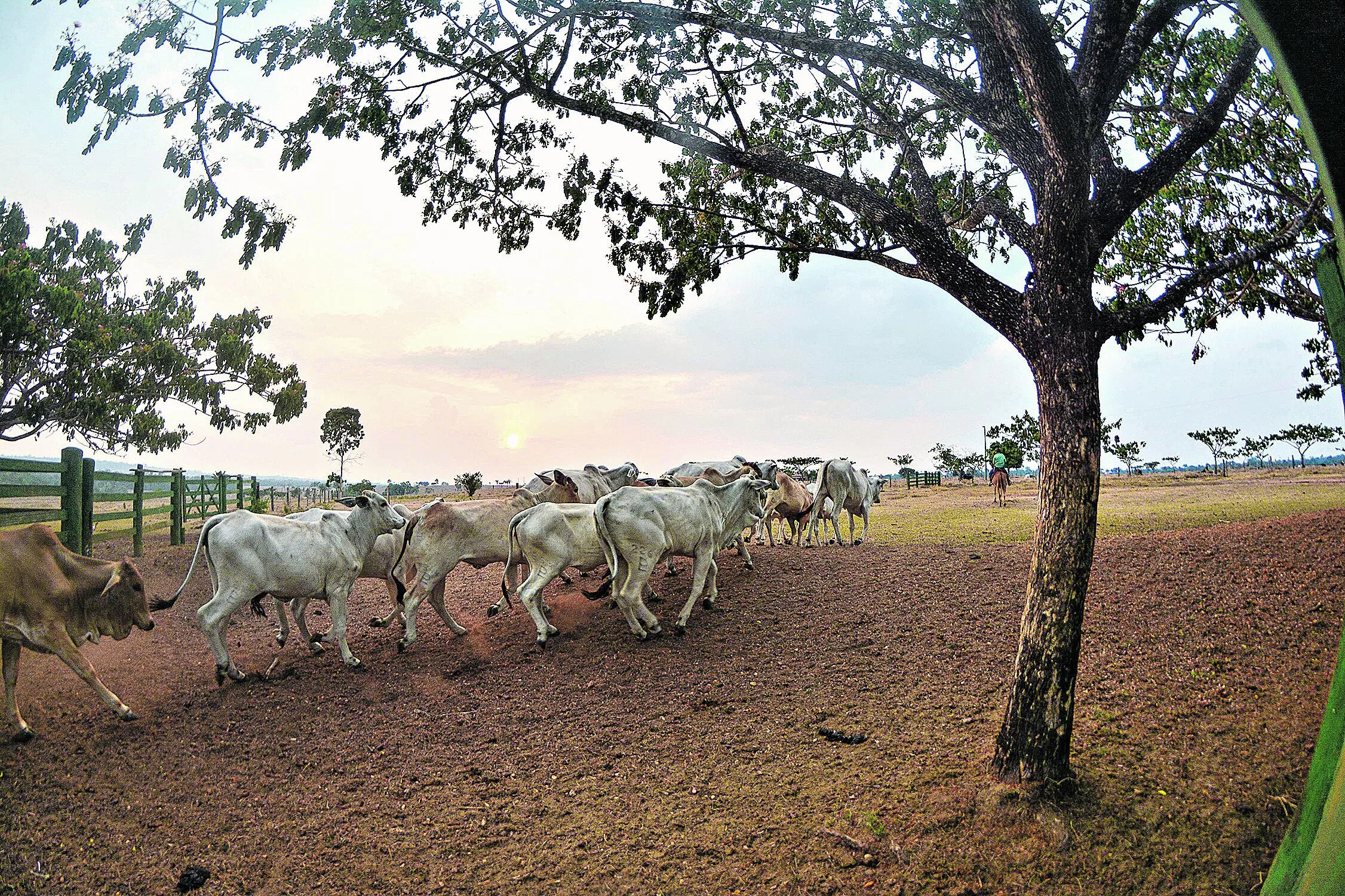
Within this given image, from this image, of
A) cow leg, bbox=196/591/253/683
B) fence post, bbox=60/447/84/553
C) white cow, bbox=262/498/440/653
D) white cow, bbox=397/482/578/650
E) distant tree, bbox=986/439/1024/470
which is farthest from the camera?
distant tree, bbox=986/439/1024/470

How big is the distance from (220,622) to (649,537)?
15.5ft

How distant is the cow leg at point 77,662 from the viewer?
20.3 ft

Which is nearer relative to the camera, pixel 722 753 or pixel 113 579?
pixel 722 753

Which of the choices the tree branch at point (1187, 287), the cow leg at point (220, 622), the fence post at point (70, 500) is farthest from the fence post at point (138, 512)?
the tree branch at point (1187, 287)

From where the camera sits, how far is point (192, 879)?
4.19m

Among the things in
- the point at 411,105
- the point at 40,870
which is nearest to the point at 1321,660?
the point at 411,105

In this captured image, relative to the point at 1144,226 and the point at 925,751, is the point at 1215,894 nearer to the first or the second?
the point at 925,751

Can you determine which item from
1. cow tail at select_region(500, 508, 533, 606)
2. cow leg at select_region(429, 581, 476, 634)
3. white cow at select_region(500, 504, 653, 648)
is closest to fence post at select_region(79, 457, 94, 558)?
cow leg at select_region(429, 581, 476, 634)

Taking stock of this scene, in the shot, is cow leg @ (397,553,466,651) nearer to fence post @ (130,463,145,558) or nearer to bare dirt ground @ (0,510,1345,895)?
bare dirt ground @ (0,510,1345,895)

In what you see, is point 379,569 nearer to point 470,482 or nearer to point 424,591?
point 424,591

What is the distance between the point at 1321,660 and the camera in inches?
220

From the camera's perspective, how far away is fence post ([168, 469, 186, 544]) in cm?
1814

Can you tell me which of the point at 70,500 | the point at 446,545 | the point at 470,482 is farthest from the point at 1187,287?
the point at 470,482

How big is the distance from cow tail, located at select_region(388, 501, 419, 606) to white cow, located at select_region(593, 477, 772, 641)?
2.51 m
